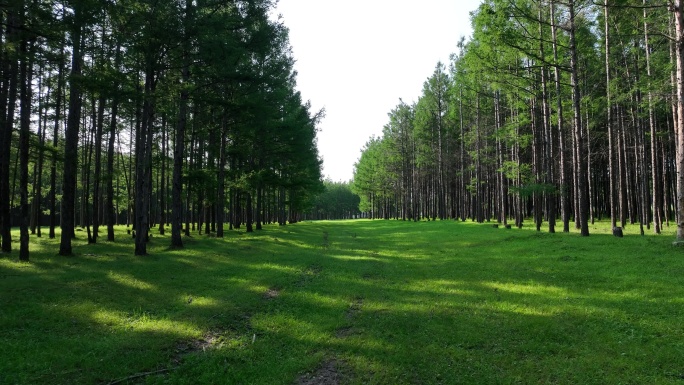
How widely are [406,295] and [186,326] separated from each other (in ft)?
15.4

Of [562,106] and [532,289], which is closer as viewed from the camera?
[532,289]

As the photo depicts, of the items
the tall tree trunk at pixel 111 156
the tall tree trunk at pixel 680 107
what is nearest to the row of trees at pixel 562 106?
the tall tree trunk at pixel 680 107

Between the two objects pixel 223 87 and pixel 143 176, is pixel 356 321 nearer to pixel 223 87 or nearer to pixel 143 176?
pixel 143 176

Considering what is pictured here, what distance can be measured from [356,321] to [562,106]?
22.5m

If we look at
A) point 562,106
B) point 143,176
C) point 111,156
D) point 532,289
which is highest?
point 562,106

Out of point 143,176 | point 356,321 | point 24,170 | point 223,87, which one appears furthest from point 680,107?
point 24,170

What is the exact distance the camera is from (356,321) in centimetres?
668

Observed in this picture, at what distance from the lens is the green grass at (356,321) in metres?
4.66

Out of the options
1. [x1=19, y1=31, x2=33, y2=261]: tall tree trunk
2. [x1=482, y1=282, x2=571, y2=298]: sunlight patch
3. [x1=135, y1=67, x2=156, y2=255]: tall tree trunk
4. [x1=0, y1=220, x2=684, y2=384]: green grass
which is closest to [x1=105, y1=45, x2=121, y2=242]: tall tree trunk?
[x1=135, y1=67, x2=156, y2=255]: tall tree trunk

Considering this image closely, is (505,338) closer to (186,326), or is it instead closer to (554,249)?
(186,326)

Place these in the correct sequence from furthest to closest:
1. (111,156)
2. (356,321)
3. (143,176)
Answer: (111,156) → (143,176) → (356,321)

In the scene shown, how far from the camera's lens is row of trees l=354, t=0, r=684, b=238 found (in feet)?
54.6

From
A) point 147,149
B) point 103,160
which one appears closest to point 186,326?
point 147,149

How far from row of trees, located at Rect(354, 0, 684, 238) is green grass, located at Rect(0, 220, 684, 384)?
751cm
